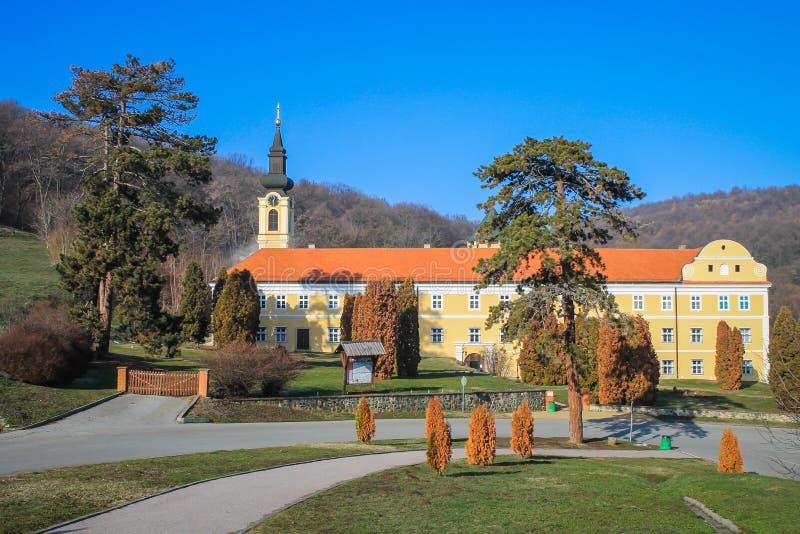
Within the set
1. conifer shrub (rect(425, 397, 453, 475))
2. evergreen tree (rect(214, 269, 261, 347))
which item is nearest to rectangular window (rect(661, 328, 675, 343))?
evergreen tree (rect(214, 269, 261, 347))

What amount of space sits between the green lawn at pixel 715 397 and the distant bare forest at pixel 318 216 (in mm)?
9929

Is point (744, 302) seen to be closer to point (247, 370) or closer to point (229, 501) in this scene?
point (247, 370)

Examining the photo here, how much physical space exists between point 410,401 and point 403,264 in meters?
25.4

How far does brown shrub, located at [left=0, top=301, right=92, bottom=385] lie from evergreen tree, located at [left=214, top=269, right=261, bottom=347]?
11.1m

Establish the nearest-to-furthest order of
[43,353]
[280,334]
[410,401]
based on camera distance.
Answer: [43,353]
[410,401]
[280,334]

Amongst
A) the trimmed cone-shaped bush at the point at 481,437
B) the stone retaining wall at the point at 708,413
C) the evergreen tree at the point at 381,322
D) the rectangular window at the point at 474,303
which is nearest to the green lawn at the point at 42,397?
the trimmed cone-shaped bush at the point at 481,437

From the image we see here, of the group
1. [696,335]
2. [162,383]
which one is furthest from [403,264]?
[162,383]

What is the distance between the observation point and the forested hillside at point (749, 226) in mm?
72938

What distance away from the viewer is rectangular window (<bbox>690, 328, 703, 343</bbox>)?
49.7 metres

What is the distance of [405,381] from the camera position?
115ft

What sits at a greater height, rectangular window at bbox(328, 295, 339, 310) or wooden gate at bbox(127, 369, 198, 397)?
rectangular window at bbox(328, 295, 339, 310)

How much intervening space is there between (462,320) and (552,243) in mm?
29807

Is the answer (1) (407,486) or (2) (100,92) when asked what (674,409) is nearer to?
(1) (407,486)

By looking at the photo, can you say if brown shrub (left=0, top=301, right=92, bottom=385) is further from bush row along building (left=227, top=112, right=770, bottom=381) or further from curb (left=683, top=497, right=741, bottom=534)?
bush row along building (left=227, top=112, right=770, bottom=381)
